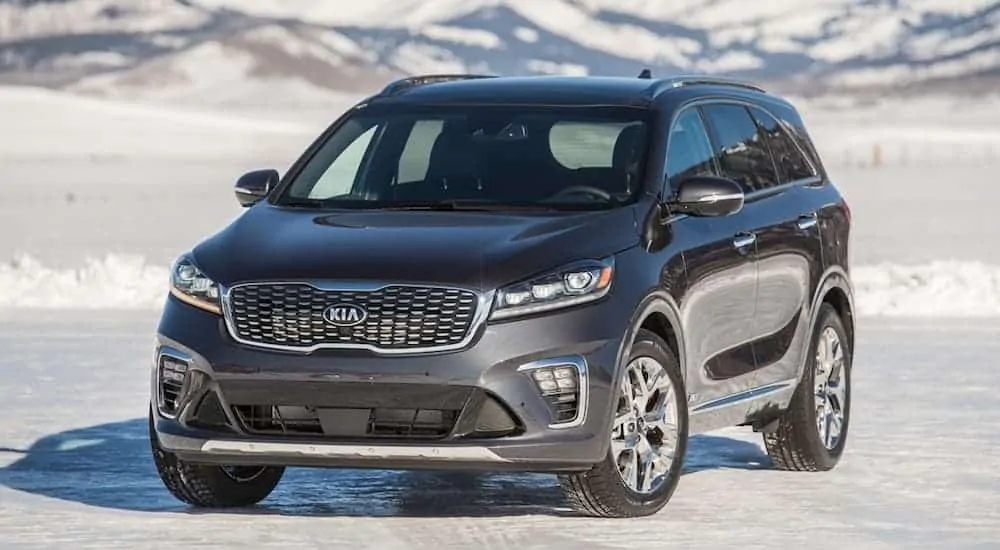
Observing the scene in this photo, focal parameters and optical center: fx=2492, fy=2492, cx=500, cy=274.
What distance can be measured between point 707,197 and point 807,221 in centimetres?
163

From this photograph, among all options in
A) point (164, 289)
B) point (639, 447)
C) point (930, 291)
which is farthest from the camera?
point (164, 289)

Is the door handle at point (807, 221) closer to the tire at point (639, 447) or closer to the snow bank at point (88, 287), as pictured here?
the tire at point (639, 447)

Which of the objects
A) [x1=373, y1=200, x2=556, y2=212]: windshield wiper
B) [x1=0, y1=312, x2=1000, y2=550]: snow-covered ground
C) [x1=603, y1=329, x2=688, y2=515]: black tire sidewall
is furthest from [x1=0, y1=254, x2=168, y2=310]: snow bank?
[x1=603, y1=329, x2=688, y2=515]: black tire sidewall

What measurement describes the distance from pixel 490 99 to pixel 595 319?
171cm

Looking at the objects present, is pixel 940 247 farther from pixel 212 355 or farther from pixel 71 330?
pixel 212 355

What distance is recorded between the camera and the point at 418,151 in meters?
9.88

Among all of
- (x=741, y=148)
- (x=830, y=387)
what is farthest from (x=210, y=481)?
(x=830, y=387)

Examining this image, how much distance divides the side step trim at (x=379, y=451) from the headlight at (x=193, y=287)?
0.52 meters

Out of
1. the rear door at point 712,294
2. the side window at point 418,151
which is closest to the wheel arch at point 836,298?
the rear door at point 712,294

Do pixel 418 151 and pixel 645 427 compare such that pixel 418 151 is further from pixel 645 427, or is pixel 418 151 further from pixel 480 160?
pixel 645 427

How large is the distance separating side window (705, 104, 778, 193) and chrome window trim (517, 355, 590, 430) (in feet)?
6.46

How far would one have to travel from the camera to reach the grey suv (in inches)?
331

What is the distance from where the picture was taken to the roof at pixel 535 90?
992 centimetres

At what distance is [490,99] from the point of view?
9977mm
